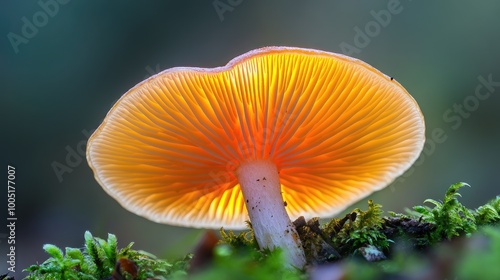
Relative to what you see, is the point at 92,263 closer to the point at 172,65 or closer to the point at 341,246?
the point at 341,246

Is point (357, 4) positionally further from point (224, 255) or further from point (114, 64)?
point (224, 255)

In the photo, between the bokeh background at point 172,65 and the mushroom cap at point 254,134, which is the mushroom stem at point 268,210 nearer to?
the mushroom cap at point 254,134

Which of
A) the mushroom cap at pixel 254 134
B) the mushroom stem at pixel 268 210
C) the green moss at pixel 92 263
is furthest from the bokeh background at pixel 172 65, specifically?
the green moss at pixel 92 263

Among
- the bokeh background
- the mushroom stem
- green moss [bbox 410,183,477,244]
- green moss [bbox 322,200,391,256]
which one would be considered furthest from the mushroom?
the bokeh background

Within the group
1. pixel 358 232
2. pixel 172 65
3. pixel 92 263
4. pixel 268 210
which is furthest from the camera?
pixel 172 65

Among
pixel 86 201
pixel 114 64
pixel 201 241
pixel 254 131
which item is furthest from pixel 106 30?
pixel 201 241

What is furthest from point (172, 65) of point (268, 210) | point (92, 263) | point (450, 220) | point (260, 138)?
point (450, 220)

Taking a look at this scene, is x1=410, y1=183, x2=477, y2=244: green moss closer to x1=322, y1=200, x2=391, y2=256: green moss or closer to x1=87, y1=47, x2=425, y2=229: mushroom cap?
x1=322, y1=200, x2=391, y2=256: green moss
